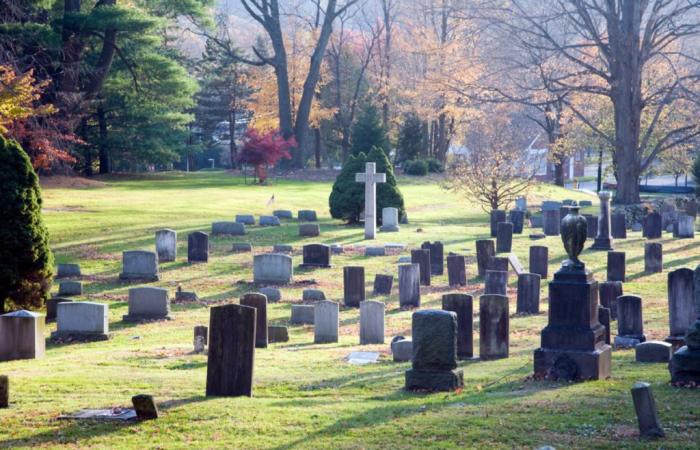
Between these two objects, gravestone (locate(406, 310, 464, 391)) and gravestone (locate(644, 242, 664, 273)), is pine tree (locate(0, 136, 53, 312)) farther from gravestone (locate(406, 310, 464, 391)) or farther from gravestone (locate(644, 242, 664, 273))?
gravestone (locate(644, 242, 664, 273))

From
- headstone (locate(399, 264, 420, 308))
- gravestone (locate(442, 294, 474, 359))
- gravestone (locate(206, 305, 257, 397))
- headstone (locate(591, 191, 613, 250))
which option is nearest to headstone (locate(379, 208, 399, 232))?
headstone (locate(591, 191, 613, 250))

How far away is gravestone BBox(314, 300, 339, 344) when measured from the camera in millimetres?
16938

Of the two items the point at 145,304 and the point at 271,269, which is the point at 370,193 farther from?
the point at 145,304

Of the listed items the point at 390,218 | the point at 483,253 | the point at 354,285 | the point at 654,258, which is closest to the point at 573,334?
the point at 354,285

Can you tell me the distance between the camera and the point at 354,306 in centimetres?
2130

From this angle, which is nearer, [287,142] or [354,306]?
[354,306]

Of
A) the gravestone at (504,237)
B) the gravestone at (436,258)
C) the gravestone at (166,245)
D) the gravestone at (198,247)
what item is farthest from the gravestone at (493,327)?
the gravestone at (504,237)

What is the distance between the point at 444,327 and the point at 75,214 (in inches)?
1086

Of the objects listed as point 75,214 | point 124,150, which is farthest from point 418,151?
point 75,214

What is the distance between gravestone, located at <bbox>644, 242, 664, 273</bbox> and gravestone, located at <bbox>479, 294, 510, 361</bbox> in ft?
37.7

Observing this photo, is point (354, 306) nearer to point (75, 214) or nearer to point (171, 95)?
point (75, 214)

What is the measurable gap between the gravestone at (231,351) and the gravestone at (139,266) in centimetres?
1368

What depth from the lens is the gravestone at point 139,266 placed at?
2427cm

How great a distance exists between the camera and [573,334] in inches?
483
